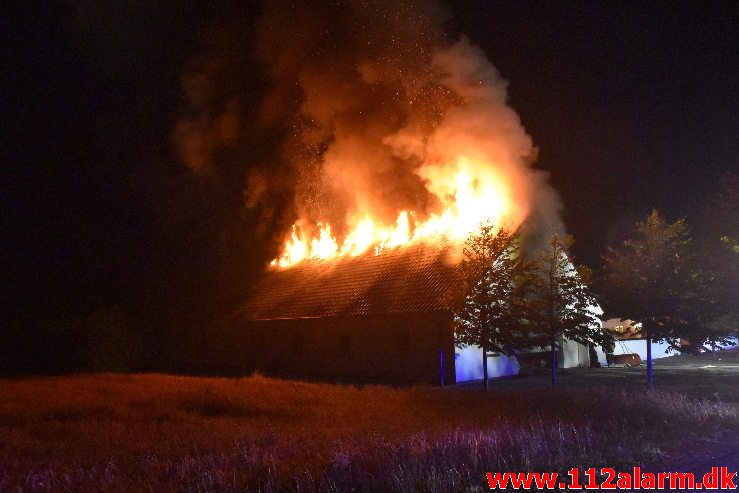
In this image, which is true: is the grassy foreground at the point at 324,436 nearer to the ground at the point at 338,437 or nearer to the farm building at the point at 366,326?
the ground at the point at 338,437

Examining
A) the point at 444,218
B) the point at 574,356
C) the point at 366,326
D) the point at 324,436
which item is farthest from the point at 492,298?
the point at 574,356

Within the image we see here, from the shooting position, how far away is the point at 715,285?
22.1 meters

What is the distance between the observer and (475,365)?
24672 millimetres

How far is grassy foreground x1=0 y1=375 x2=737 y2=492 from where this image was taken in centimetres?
802

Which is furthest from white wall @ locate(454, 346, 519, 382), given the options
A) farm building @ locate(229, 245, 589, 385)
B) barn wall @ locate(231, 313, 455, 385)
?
barn wall @ locate(231, 313, 455, 385)

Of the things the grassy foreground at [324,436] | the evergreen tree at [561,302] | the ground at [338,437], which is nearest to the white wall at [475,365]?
the evergreen tree at [561,302]

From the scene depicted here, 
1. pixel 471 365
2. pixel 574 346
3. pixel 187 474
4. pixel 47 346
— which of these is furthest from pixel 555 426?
pixel 47 346

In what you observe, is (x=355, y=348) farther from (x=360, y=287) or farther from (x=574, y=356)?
(x=574, y=356)

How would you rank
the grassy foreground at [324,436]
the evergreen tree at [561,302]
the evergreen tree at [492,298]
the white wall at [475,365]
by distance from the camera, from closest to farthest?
the grassy foreground at [324,436] < the evergreen tree at [492,298] < the evergreen tree at [561,302] < the white wall at [475,365]

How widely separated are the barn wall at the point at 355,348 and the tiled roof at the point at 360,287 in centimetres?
45

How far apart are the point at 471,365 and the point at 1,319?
23.1m

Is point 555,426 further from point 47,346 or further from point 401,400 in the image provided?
point 47,346

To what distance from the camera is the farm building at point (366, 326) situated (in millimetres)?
24469

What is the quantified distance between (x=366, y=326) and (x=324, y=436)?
50.8 ft
